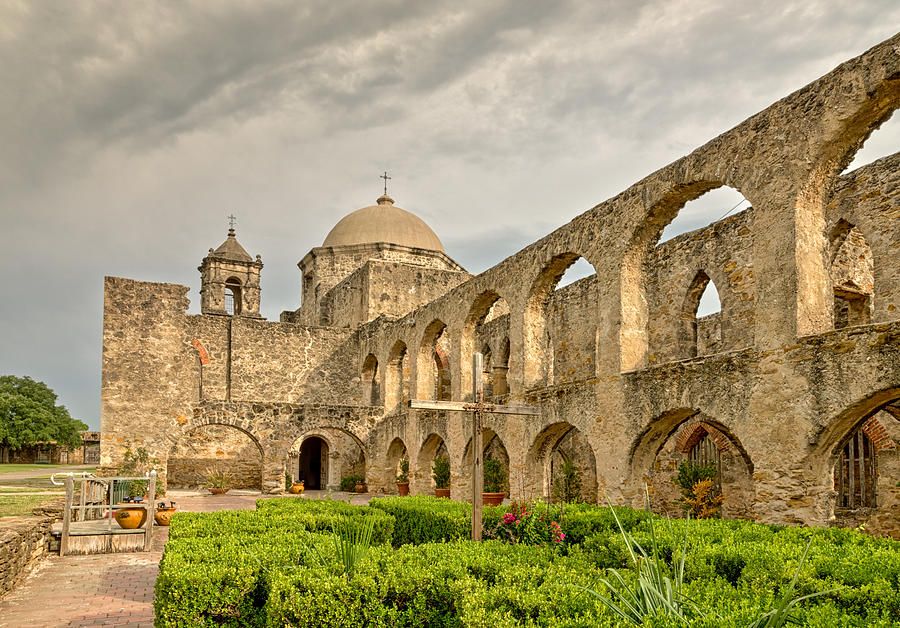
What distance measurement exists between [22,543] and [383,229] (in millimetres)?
19350

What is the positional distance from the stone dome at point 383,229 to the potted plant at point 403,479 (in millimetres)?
9127

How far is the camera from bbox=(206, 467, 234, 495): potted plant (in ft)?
63.0

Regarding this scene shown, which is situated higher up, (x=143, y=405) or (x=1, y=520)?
(x=143, y=405)

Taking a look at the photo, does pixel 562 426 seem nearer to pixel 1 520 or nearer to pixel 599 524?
pixel 599 524

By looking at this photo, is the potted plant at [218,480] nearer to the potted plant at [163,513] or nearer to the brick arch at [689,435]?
the potted plant at [163,513]

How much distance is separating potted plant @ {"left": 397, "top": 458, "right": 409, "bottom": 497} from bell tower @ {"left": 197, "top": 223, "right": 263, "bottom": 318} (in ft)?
35.9

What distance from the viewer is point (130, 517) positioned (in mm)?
10523

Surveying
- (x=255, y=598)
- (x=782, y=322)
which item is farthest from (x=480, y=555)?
(x=782, y=322)

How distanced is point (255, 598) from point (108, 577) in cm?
406

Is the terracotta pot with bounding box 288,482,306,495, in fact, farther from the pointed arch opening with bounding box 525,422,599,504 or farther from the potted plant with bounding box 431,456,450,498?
the pointed arch opening with bounding box 525,422,599,504

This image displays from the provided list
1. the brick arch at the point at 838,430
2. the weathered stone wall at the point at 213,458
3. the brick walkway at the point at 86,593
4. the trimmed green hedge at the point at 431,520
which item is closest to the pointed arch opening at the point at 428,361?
the weathered stone wall at the point at 213,458

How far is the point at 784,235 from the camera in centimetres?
834

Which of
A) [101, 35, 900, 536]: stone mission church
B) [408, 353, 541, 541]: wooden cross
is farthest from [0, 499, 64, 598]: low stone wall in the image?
[101, 35, 900, 536]: stone mission church

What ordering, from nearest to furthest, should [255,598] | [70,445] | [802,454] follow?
[255,598] → [802,454] → [70,445]
